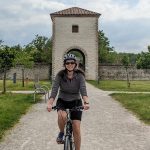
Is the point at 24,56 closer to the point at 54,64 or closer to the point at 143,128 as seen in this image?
the point at 54,64

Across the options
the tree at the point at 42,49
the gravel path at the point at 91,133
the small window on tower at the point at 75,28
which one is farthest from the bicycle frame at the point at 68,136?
the tree at the point at 42,49

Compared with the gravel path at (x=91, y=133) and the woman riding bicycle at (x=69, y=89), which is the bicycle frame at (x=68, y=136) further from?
the gravel path at (x=91, y=133)

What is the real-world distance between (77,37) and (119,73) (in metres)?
10.9

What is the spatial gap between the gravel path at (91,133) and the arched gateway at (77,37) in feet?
128

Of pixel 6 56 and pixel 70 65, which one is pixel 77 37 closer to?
pixel 6 56

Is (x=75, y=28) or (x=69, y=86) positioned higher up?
(x=75, y=28)

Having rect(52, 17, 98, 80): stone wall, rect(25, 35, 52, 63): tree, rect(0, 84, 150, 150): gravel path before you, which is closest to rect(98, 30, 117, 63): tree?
rect(25, 35, 52, 63): tree

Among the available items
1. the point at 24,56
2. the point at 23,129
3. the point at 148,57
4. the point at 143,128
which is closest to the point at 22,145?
the point at 23,129

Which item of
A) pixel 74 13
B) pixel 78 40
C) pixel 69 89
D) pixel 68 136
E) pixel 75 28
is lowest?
pixel 68 136

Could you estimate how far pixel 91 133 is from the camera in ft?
35.0

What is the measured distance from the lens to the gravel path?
8.97 m

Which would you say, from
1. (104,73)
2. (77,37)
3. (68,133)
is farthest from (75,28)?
(68,133)

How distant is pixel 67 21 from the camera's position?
54375 millimetres

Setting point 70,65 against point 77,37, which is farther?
point 77,37
